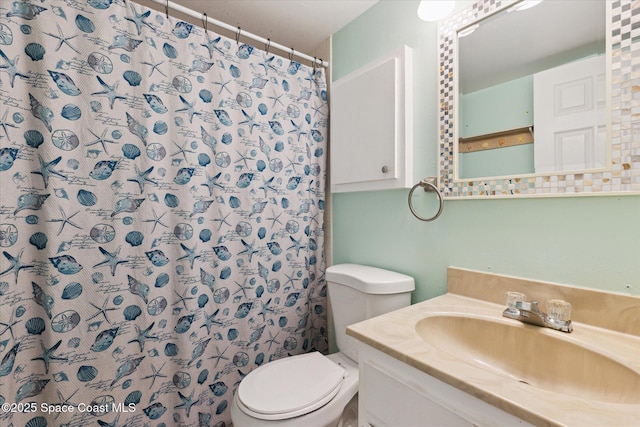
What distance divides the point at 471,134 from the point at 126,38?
4.53 ft

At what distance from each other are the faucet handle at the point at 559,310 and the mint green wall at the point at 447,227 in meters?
Result: 0.11

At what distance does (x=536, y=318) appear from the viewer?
2.71ft

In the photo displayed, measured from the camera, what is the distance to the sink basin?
2.16 ft

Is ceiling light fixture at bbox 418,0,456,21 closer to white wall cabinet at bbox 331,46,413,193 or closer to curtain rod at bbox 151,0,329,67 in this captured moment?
white wall cabinet at bbox 331,46,413,193

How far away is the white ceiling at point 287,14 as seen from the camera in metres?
1.50

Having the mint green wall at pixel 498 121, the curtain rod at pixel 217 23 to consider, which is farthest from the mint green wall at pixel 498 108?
the curtain rod at pixel 217 23

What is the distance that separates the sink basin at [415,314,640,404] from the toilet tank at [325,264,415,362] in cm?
31

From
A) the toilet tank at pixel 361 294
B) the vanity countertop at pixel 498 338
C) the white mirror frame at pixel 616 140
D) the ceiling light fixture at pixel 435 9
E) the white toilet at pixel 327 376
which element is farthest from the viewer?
the toilet tank at pixel 361 294

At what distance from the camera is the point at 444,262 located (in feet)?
3.89

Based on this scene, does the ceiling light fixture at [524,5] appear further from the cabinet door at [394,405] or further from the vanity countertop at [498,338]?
the cabinet door at [394,405]

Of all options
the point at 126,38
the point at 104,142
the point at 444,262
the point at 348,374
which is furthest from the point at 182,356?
the point at 126,38

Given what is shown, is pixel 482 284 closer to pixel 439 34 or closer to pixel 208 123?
pixel 439 34

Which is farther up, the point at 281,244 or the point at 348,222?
the point at 348,222

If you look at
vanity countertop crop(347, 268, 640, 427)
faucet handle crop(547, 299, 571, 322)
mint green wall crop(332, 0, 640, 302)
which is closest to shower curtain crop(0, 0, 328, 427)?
mint green wall crop(332, 0, 640, 302)
